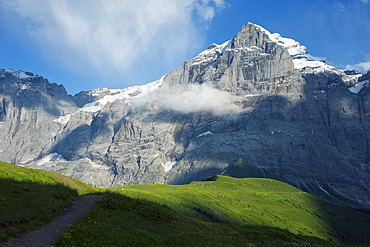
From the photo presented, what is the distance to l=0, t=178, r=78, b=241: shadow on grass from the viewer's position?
34.1m

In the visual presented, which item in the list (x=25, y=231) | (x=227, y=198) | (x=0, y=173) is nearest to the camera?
(x=25, y=231)

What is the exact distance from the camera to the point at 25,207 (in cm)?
4094

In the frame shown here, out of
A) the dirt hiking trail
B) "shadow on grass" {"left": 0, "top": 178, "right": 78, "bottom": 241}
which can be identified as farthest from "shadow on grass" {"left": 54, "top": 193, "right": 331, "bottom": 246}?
"shadow on grass" {"left": 0, "top": 178, "right": 78, "bottom": 241}

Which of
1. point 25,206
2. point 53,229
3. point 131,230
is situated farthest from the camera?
point 131,230

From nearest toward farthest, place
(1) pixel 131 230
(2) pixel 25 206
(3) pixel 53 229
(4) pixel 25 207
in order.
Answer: (3) pixel 53 229
(4) pixel 25 207
(2) pixel 25 206
(1) pixel 131 230

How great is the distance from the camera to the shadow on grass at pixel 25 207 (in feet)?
112

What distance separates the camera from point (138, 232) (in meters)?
41.3

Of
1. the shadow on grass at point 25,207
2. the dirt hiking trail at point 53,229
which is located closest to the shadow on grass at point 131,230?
the dirt hiking trail at point 53,229

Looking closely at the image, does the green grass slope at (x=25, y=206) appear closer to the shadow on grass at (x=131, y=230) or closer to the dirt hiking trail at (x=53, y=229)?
the dirt hiking trail at (x=53, y=229)

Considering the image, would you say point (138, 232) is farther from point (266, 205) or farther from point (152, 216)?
point (266, 205)

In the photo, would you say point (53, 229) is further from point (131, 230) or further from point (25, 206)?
point (131, 230)

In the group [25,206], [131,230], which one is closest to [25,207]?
[25,206]

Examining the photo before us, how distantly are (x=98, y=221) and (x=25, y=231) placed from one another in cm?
1100

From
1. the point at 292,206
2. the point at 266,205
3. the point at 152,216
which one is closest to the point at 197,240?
the point at 152,216
